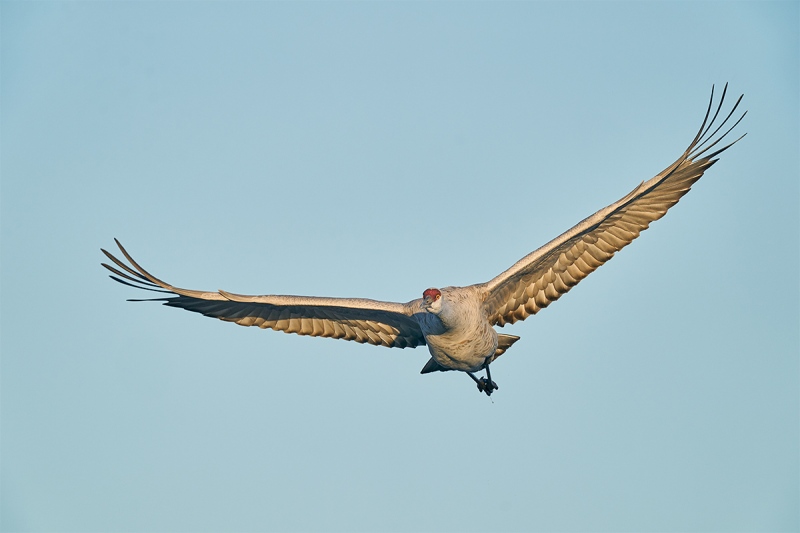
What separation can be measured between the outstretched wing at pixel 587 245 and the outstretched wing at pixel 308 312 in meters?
1.96

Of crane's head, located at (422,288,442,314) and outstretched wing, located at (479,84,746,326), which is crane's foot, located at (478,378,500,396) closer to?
outstretched wing, located at (479,84,746,326)

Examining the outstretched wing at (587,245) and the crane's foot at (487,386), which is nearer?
the outstretched wing at (587,245)

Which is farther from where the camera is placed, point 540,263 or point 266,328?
point 266,328

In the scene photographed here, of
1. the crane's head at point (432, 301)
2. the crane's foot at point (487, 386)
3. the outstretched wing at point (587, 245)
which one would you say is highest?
the outstretched wing at point (587, 245)

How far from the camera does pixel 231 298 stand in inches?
833

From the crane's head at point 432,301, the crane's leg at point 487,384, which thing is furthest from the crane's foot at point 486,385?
the crane's head at point 432,301

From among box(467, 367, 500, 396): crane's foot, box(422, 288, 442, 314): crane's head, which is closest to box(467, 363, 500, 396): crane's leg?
box(467, 367, 500, 396): crane's foot

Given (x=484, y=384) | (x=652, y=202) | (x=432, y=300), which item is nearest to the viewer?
(x=432, y=300)

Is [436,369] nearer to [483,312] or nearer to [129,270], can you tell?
[483,312]

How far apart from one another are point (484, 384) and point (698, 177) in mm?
6253

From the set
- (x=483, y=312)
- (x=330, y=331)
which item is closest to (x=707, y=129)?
(x=483, y=312)

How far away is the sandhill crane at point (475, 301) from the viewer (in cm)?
2017

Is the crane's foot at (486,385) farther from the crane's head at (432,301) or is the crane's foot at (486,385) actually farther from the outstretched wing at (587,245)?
the crane's head at (432,301)

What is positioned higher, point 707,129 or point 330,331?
point 707,129
